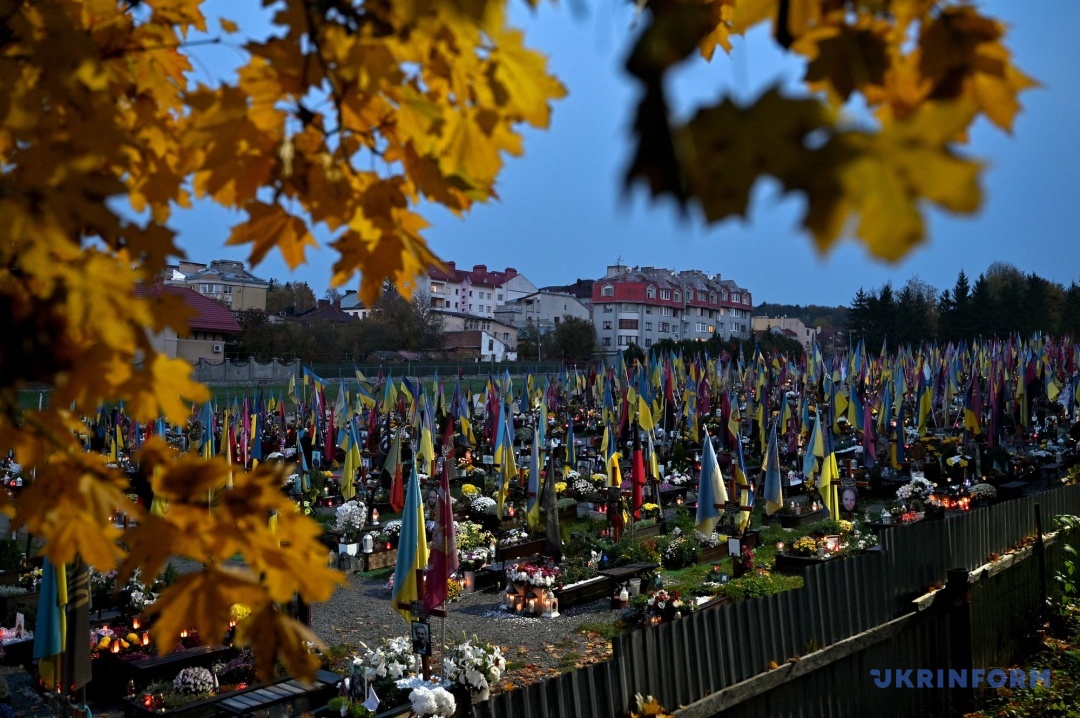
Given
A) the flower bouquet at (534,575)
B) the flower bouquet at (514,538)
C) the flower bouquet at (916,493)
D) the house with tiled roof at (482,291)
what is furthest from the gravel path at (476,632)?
the house with tiled roof at (482,291)

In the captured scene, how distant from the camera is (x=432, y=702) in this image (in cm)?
749

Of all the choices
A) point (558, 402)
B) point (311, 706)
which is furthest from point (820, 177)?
point (558, 402)

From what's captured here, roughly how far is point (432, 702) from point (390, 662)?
1577mm

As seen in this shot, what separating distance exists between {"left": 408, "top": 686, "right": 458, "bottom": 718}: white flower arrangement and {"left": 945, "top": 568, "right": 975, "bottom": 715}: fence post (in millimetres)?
4617

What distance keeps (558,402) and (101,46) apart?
3560cm

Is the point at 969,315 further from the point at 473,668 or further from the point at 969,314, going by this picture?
the point at 473,668


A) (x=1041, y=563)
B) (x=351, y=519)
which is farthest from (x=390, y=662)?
(x=351, y=519)

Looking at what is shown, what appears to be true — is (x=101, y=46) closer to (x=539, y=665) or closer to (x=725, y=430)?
(x=539, y=665)

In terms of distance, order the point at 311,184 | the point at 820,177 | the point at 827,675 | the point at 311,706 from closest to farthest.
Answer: the point at 820,177, the point at 311,184, the point at 827,675, the point at 311,706

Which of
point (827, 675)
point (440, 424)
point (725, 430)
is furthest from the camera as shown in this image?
point (440, 424)

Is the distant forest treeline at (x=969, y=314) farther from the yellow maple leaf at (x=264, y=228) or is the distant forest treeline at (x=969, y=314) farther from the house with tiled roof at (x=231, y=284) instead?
the yellow maple leaf at (x=264, y=228)

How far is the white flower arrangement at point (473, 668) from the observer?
28.7 feet

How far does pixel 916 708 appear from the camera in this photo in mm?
7043

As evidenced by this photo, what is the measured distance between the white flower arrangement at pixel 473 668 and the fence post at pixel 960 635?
4.58 m
